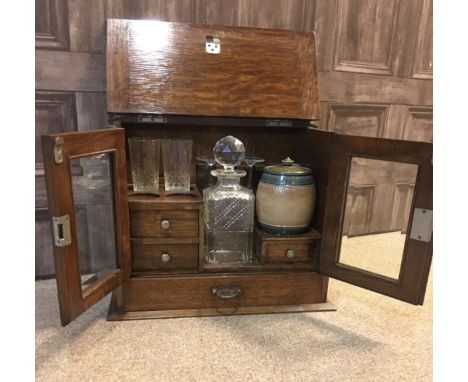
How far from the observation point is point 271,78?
1.17 metres

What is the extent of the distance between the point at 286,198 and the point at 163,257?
386mm

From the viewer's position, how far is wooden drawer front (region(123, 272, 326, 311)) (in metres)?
1.04

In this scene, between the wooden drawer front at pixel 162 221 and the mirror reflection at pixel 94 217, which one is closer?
the mirror reflection at pixel 94 217

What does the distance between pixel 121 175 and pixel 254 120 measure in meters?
0.44

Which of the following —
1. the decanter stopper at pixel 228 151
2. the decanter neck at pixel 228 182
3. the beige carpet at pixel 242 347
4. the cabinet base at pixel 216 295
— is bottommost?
the beige carpet at pixel 242 347

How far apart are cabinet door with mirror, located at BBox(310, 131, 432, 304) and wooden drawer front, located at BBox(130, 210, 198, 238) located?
38 centimetres

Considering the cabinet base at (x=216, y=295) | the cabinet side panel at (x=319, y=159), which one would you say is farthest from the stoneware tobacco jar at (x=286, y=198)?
the cabinet base at (x=216, y=295)

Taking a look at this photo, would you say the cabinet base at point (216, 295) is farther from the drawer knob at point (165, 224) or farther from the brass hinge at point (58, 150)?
the brass hinge at point (58, 150)

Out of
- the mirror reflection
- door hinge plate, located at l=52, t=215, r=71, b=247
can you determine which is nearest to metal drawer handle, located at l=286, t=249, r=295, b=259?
the mirror reflection

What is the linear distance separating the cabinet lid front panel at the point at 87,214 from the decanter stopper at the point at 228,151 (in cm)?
27

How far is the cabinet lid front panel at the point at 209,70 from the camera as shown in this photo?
1072 millimetres

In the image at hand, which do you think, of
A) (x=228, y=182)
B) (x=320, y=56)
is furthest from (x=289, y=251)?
(x=320, y=56)

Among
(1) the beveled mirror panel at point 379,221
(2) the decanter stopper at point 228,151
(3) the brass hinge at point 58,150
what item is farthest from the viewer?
(2) the decanter stopper at point 228,151

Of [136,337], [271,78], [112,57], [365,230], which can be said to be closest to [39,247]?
[136,337]
